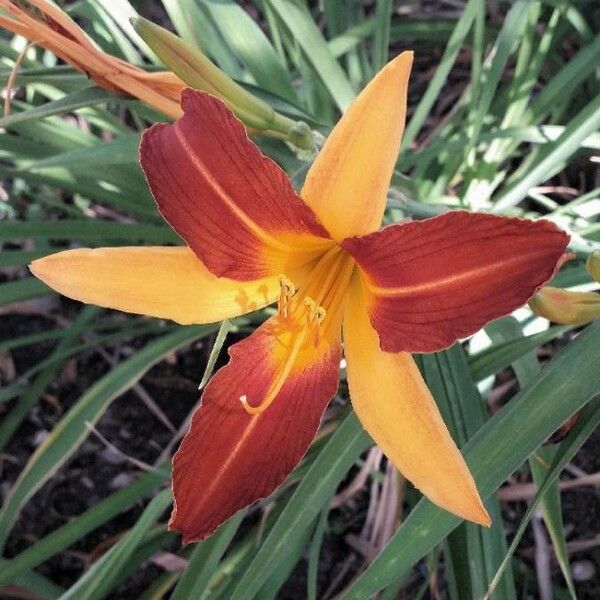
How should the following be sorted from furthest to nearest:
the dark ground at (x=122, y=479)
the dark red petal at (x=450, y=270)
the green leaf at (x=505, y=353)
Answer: the dark ground at (x=122, y=479) < the green leaf at (x=505, y=353) < the dark red petal at (x=450, y=270)

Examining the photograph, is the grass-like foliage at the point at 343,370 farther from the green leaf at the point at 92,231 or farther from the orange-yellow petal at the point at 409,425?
the orange-yellow petal at the point at 409,425

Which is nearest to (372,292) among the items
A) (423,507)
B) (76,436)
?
(423,507)

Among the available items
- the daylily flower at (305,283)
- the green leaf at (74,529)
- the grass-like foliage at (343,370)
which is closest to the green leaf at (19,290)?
the grass-like foliage at (343,370)

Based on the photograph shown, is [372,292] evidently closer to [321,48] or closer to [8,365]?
[321,48]

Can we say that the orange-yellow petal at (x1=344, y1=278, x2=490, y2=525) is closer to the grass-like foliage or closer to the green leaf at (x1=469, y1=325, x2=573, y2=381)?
the grass-like foliage

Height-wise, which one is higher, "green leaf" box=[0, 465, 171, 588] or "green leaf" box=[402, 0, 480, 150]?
"green leaf" box=[402, 0, 480, 150]

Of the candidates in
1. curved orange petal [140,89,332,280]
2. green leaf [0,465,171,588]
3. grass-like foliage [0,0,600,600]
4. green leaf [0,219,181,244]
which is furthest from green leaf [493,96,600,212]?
green leaf [0,465,171,588]

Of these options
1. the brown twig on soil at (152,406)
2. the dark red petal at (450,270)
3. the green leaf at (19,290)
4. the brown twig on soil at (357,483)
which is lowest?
the brown twig on soil at (357,483)
